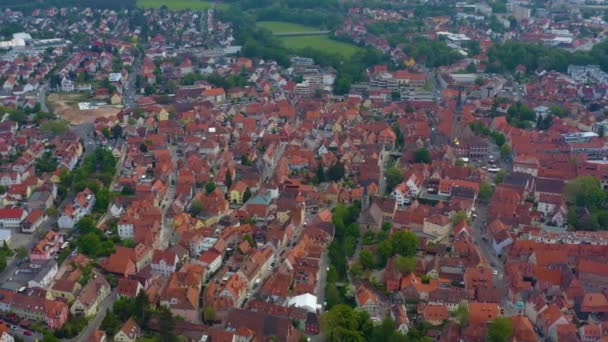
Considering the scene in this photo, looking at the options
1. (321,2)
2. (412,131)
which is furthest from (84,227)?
(321,2)

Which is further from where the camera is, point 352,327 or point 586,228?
point 586,228

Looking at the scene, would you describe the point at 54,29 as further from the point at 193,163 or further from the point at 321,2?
the point at 193,163

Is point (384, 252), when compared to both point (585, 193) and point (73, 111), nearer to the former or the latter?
point (585, 193)

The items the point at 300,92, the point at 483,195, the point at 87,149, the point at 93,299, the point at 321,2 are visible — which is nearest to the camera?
the point at 93,299

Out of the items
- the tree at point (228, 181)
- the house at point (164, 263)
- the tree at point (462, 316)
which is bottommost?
the tree at point (228, 181)

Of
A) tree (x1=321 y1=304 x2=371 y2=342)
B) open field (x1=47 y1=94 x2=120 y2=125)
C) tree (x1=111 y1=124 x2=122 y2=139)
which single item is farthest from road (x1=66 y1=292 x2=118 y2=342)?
open field (x1=47 y1=94 x2=120 y2=125)

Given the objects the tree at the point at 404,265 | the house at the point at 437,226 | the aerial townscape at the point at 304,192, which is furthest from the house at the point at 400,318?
the house at the point at 437,226

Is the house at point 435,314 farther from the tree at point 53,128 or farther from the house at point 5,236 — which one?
the tree at point 53,128
